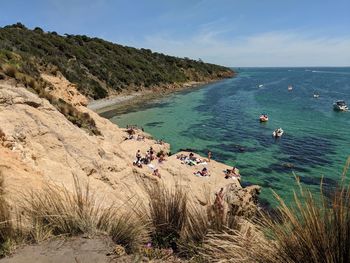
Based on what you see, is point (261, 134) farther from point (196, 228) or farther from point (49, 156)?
point (196, 228)

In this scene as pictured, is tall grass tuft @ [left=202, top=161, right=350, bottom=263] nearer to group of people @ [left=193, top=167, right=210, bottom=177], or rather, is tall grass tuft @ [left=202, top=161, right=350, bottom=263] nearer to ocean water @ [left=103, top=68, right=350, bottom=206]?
ocean water @ [left=103, top=68, right=350, bottom=206]

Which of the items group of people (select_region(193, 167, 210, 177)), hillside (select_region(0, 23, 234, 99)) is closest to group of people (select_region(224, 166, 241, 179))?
group of people (select_region(193, 167, 210, 177))

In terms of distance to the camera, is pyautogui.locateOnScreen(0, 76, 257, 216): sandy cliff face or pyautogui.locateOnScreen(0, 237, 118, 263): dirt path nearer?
pyautogui.locateOnScreen(0, 237, 118, 263): dirt path

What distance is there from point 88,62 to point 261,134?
1706 inches

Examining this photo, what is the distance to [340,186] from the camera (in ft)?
11.7

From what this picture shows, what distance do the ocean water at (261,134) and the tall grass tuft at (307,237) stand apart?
872 centimetres

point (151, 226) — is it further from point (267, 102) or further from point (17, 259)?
point (267, 102)

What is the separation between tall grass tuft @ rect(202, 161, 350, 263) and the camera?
10.7ft

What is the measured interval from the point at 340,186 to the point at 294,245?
738mm

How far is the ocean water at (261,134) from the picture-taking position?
23.8 meters

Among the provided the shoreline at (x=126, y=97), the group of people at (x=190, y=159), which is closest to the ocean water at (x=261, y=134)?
the shoreline at (x=126, y=97)

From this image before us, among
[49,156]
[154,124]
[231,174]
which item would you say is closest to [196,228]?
[49,156]

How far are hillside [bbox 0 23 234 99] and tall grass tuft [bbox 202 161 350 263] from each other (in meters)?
38.1

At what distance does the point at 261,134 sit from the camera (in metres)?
36.8
